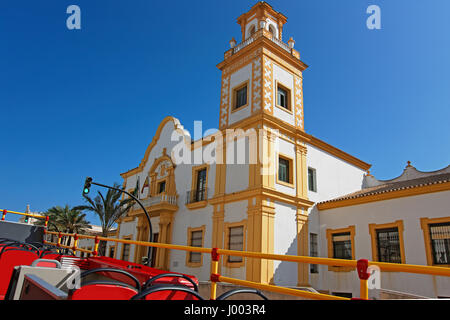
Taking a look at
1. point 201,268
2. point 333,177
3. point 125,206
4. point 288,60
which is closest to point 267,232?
point 201,268

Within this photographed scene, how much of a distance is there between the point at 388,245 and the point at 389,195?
2.40 metres

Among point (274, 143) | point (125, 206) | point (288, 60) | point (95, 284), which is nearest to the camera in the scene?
point (95, 284)

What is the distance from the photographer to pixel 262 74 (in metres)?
18.5

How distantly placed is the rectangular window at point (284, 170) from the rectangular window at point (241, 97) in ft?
13.5

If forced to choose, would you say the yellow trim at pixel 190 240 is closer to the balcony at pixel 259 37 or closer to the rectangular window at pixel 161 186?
the rectangular window at pixel 161 186

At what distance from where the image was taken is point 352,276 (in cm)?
1647

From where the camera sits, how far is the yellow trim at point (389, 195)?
1459cm

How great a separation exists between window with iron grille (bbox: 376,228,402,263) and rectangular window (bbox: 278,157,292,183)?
17.3ft

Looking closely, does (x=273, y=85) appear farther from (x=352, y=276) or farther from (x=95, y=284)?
(x=95, y=284)

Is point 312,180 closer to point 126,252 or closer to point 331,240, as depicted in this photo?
point 331,240

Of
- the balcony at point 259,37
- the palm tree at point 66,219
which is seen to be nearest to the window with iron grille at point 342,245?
the balcony at point 259,37

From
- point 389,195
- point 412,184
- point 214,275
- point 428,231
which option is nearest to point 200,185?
point 389,195

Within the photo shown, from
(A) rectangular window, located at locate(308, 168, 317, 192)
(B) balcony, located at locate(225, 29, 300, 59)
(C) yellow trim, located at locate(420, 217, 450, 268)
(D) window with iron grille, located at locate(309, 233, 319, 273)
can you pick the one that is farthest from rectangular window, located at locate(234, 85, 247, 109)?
(C) yellow trim, located at locate(420, 217, 450, 268)
